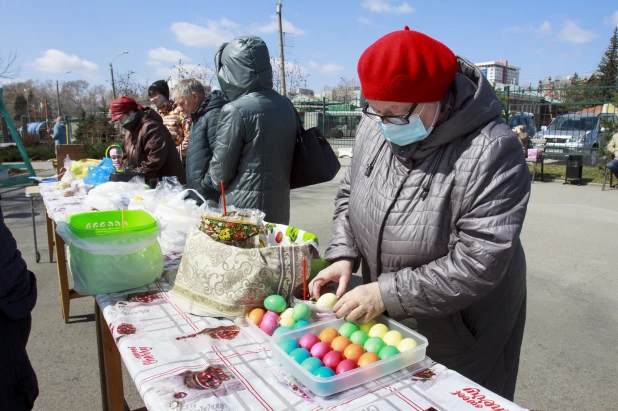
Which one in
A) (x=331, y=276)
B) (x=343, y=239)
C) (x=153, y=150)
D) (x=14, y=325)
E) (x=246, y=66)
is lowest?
(x=14, y=325)

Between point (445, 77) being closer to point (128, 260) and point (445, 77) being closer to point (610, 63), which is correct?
point (128, 260)

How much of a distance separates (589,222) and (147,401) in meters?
7.46

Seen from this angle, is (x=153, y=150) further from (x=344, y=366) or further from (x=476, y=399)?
(x=476, y=399)

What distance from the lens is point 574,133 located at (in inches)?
553

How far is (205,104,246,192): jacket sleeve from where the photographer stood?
2.84 m

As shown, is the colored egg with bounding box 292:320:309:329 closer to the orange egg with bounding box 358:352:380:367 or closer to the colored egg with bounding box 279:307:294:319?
the colored egg with bounding box 279:307:294:319

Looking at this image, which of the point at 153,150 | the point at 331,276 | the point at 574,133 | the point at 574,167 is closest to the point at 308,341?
the point at 331,276

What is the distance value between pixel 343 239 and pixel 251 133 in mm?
1405

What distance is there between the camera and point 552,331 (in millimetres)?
3523

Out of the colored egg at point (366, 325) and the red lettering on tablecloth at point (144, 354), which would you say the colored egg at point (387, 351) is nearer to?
the colored egg at point (366, 325)

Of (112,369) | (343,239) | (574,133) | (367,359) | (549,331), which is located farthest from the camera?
(574,133)

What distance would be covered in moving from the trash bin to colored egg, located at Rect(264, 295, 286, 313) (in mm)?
11091

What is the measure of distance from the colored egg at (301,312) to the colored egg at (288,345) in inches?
6.8

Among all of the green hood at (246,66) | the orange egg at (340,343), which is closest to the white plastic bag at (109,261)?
the orange egg at (340,343)
